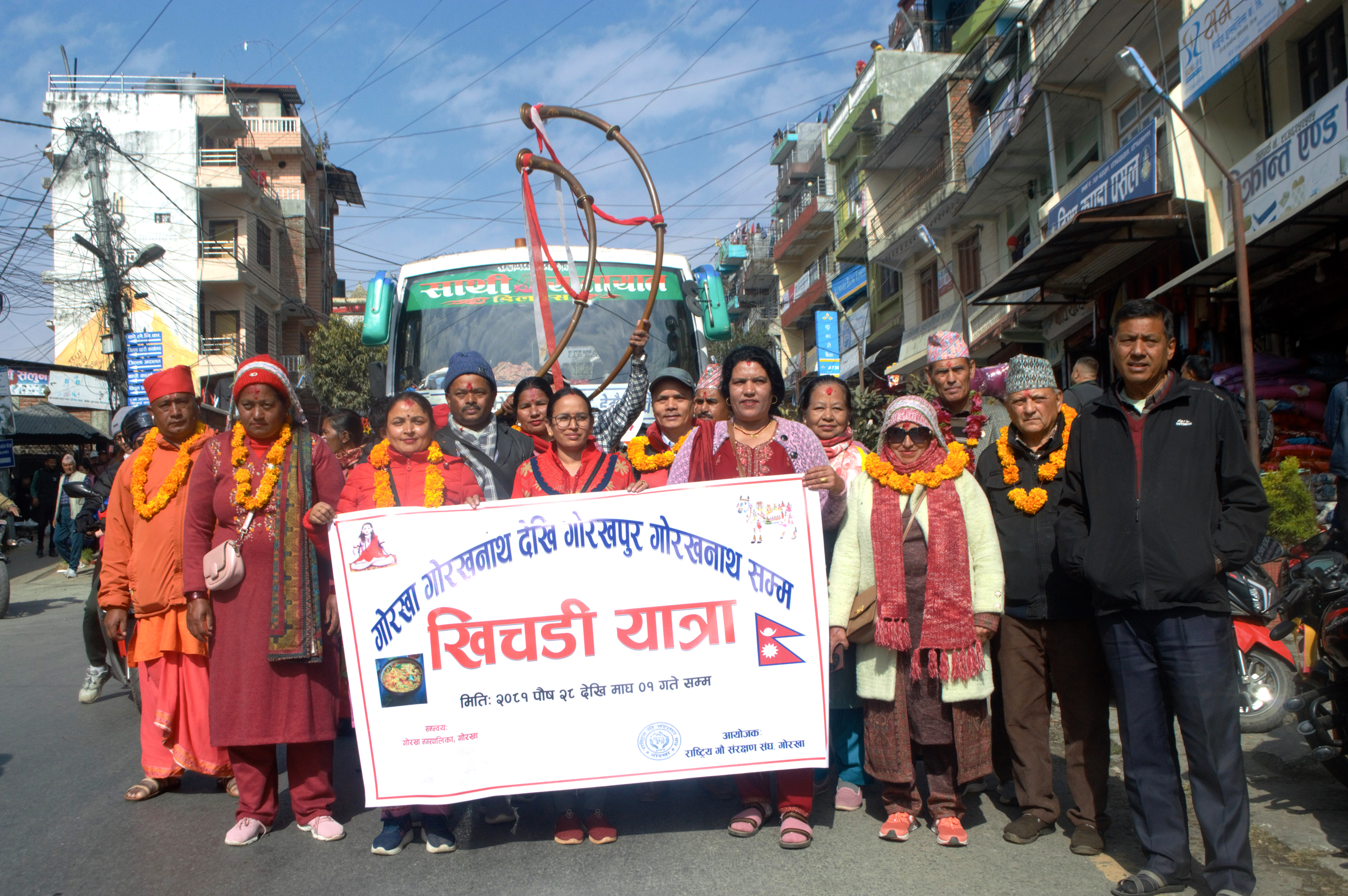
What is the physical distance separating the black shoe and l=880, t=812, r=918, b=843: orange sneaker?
0.38 metres

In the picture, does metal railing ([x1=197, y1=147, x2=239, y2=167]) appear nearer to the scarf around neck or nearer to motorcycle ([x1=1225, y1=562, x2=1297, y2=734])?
the scarf around neck

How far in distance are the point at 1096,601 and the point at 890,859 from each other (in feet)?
4.06

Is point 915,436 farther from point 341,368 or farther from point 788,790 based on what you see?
point 341,368

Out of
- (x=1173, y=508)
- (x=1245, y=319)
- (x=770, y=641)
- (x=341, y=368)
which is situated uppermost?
(x=341, y=368)

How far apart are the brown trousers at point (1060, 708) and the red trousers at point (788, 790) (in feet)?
2.79

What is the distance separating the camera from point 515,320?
730 centimetres

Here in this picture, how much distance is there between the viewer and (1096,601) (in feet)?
11.7

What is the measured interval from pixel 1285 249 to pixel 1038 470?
880 centimetres

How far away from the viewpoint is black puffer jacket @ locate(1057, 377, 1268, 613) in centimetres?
330

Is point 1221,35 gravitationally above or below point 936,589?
above

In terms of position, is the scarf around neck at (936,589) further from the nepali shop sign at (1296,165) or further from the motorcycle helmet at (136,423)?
the nepali shop sign at (1296,165)

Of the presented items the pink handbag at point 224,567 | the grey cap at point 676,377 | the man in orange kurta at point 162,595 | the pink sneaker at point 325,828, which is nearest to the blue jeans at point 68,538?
the man in orange kurta at point 162,595

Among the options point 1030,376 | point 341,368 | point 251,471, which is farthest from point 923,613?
point 341,368

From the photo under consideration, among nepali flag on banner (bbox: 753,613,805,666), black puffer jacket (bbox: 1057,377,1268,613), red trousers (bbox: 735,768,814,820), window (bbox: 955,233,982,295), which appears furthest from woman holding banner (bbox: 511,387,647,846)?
window (bbox: 955,233,982,295)
